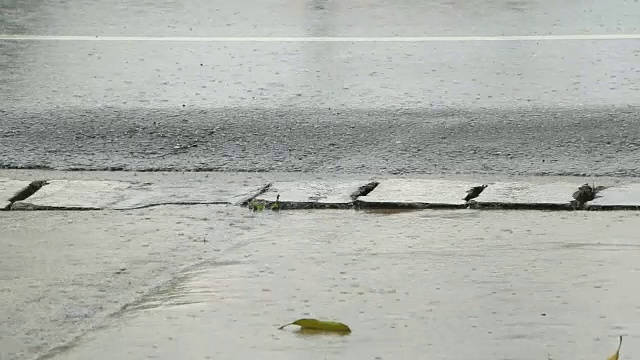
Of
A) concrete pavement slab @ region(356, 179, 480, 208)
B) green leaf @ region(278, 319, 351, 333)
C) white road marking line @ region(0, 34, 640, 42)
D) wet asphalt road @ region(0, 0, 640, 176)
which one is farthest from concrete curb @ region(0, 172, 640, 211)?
white road marking line @ region(0, 34, 640, 42)

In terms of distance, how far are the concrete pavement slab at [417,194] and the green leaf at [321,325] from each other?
1.48 m

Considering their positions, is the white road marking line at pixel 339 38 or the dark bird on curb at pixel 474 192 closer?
the dark bird on curb at pixel 474 192

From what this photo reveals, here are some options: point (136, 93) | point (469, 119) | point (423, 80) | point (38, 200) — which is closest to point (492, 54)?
point (423, 80)

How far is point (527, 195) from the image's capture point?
5.20m

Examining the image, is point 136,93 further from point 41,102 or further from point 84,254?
point 84,254

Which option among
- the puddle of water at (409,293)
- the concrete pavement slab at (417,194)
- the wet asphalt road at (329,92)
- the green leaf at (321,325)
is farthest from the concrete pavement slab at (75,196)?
the green leaf at (321,325)

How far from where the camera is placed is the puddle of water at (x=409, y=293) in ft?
11.7

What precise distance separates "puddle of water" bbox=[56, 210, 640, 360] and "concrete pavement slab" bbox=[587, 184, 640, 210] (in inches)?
5.1

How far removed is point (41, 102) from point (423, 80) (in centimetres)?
209

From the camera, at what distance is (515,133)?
627 centimetres

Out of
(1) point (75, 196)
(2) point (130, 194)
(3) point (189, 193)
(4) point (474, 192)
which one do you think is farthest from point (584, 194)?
(1) point (75, 196)

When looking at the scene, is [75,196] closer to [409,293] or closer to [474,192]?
[474,192]

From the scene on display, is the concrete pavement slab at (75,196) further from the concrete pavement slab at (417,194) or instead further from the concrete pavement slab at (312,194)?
the concrete pavement slab at (417,194)

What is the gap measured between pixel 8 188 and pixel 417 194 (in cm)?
173
